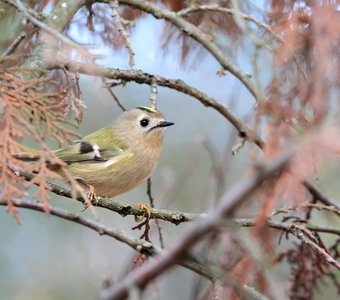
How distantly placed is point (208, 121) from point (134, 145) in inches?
150

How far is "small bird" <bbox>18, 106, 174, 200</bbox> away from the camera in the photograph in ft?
9.66

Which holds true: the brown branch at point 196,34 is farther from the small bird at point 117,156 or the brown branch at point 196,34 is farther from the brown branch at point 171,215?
the brown branch at point 171,215

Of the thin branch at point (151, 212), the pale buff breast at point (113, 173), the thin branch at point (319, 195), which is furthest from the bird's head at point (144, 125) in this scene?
the thin branch at point (151, 212)

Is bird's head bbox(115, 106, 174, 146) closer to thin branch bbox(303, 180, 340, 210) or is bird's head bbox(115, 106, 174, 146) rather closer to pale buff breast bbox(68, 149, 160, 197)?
pale buff breast bbox(68, 149, 160, 197)

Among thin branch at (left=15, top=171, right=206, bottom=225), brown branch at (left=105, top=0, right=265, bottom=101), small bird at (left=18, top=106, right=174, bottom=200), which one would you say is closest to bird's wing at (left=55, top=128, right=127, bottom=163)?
small bird at (left=18, top=106, right=174, bottom=200)

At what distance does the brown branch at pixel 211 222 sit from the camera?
679 mm

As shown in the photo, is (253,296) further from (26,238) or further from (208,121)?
(208,121)

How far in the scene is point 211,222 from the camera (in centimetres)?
69

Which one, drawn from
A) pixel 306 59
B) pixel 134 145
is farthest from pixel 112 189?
pixel 306 59

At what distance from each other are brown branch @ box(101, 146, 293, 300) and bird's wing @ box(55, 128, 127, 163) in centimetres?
220

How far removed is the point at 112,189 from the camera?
296 centimetres

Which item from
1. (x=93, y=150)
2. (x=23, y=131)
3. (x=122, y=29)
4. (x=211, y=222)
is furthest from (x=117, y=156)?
(x=211, y=222)

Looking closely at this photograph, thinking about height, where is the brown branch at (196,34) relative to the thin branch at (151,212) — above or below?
above

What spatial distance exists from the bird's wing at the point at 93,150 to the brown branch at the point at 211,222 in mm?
2200
